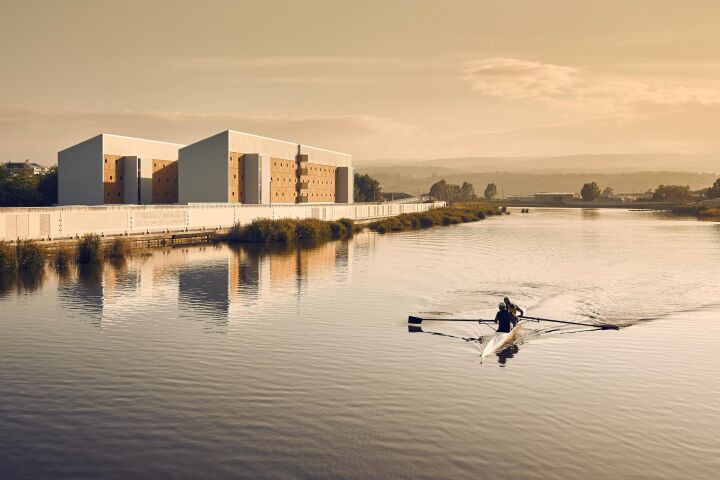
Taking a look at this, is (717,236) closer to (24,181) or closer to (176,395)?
(176,395)

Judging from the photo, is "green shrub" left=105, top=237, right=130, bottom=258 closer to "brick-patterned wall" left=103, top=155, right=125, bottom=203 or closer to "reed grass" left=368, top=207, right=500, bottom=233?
"brick-patterned wall" left=103, top=155, right=125, bottom=203

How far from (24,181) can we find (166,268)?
83.8 m

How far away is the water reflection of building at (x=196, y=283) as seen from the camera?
4300 cm

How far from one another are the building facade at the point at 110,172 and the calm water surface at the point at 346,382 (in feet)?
230

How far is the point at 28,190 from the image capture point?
12912 centimetres

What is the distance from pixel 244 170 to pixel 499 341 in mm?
103525

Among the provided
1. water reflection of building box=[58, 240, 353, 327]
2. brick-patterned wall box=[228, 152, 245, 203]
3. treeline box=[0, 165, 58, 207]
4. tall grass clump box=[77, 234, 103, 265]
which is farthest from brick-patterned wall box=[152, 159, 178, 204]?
tall grass clump box=[77, 234, 103, 265]

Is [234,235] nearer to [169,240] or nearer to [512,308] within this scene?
[169,240]

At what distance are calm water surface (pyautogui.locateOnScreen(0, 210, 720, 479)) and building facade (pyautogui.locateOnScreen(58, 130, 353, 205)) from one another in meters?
69.6

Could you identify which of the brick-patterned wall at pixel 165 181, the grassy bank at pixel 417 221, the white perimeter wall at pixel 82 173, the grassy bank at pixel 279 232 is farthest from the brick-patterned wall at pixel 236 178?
the grassy bank at pixel 417 221

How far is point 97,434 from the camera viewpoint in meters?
20.8

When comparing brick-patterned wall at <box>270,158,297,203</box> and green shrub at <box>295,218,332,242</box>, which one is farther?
brick-patterned wall at <box>270,158,297,203</box>

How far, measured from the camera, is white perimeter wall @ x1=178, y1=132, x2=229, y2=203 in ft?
406

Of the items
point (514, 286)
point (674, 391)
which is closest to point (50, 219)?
point (514, 286)
